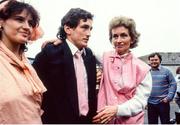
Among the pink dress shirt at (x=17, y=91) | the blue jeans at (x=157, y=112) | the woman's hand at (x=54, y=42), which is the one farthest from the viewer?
the blue jeans at (x=157, y=112)

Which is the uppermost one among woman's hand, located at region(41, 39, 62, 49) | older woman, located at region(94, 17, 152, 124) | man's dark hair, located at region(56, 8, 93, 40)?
man's dark hair, located at region(56, 8, 93, 40)

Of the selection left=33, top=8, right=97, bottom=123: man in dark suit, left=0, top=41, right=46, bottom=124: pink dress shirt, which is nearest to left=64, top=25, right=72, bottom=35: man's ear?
left=33, top=8, right=97, bottom=123: man in dark suit

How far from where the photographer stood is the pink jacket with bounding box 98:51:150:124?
3990 mm

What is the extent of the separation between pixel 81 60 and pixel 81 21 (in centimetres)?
36

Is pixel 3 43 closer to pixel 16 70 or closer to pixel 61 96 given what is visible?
pixel 16 70

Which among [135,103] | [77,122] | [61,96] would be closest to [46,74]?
[61,96]

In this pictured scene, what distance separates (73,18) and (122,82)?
74cm

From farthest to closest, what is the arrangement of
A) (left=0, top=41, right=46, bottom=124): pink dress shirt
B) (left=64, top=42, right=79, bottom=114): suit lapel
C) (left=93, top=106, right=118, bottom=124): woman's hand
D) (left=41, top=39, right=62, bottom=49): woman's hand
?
1. (left=41, top=39, right=62, bottom=49): woman's hand
2. (left=93, top=106, right=118, bottom=124): woman's hand
3. (left=64, top=42, right=79, bottom=114): suit lapel
4. (left=0, top=41, right=46, bottom=124): pink dress shirt

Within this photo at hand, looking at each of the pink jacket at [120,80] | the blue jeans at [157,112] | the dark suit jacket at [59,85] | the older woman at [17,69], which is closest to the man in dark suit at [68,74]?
the dark suit jacket at [59,85]

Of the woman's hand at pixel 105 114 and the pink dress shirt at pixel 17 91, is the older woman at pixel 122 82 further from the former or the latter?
the pink dress shirt at pixel 17 91

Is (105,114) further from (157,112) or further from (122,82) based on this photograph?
(157,112)

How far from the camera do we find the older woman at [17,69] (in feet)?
10.5

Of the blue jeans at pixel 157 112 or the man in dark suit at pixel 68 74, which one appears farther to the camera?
the blue jeans at pixel 157 112

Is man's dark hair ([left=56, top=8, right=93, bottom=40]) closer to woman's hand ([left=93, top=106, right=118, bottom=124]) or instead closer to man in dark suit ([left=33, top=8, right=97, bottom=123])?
man in dark suit ([left=33, top=8, right=97, bottom=123])
